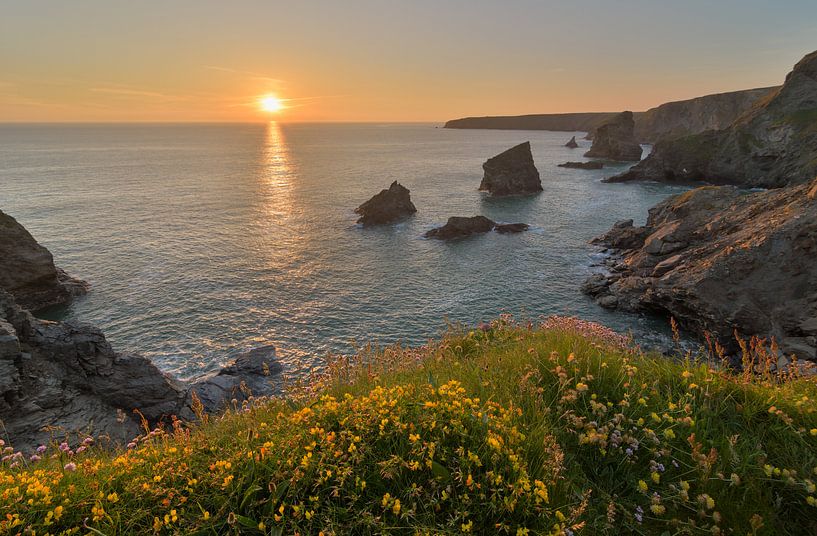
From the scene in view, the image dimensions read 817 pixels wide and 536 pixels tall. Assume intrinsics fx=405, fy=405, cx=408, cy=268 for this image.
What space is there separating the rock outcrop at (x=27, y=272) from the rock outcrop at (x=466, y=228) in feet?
131

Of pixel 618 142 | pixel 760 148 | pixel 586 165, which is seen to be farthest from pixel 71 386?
pixel 618 142

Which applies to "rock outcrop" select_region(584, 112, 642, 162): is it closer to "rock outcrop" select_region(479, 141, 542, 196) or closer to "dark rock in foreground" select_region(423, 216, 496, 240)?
"rock outcrop" select_region(479, 141, 542, 196)

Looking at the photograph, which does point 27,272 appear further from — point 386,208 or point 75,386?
point 386,208

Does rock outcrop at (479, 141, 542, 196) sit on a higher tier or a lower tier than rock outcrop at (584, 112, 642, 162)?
lower

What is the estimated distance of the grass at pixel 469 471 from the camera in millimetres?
3941

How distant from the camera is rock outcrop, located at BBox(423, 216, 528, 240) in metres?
55.2

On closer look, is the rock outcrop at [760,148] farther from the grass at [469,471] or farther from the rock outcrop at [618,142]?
the grass at [469,471]

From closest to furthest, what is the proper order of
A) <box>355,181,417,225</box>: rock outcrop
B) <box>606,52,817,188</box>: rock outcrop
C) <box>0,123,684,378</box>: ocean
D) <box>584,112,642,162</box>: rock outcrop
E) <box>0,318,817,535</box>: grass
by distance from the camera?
<box>0,318,817,535</box>: grass, <box>0,123,684,378</box>: ocean, <box>355,181,417,225</box>: rock outcrop, <box>606,52,817,188</box>: rock outcrop, <box>584,112,642,162</box>: rock outcrop

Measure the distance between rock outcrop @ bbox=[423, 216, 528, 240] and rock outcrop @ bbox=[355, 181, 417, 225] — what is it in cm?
880

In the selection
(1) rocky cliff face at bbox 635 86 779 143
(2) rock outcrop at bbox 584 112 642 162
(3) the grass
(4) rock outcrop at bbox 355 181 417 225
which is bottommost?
(4) rock outcrop at bbox 355 181 417 225

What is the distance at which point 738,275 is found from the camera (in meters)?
26.8

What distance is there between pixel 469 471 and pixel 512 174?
88029 mm

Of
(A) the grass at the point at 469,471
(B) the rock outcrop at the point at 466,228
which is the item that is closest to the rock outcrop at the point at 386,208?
(B) the rock outcrop at the point at 466,228

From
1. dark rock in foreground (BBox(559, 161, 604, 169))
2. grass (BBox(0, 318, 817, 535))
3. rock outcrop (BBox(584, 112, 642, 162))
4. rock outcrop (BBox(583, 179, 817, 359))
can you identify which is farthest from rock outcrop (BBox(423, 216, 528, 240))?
rock outcrop (BBox(584, 112, 642, 162))
